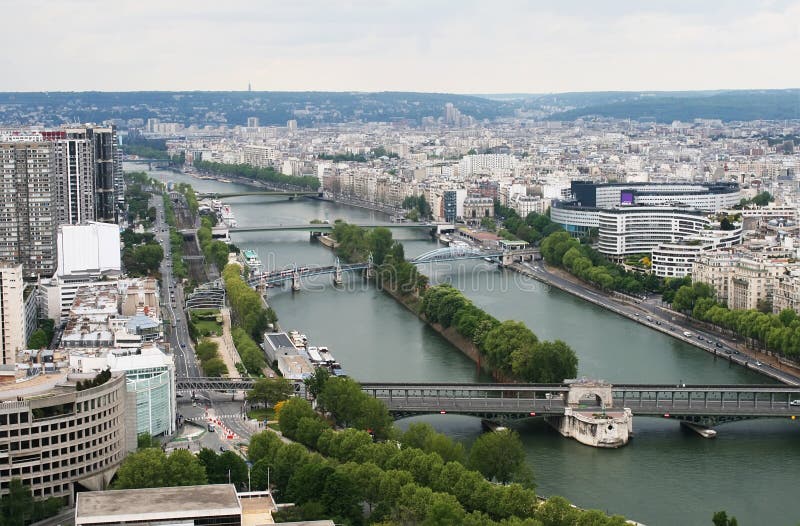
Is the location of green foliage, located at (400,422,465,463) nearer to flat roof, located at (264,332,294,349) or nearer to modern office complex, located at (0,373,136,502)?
modern office complex, located at (0,373,136,502)

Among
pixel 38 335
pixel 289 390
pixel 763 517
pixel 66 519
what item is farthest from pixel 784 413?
pixel 38 335

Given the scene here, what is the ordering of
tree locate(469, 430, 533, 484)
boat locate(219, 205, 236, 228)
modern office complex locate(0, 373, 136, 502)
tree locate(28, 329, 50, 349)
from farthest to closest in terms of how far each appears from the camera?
boat locate(219, 205, 236, 228) → tree locate(28, 329, 50, 349) → tree locate(469, 430, 533, 484) → modern office complex locate(0, 373, 136, 502)

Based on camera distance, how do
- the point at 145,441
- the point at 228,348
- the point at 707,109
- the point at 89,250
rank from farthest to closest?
the point at 707,109 → the point at 89,250 → the point at 228,348 → the point at 145,441

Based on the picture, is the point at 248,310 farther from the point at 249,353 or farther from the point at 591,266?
the point at 591,266

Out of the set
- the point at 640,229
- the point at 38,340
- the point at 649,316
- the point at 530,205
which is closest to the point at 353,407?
the point at 38,340

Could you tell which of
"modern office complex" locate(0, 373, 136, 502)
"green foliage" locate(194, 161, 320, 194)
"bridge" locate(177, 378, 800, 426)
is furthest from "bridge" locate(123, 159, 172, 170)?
"modern office complex" locate(0, 373, 136, 502)

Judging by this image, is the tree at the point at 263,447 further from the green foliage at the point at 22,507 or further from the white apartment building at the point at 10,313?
the white apartment building at the point at 10,313

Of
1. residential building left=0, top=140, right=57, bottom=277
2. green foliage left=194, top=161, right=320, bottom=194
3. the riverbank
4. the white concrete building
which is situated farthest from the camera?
green foliage left=194, top=161, right=320, bottom=194
